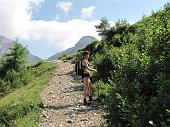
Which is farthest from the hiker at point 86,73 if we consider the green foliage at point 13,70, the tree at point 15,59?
the tree at point 15,59

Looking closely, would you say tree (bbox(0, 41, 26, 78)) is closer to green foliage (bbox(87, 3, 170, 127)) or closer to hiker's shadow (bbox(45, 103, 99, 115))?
hiker's shadow (bbox(45, 103, 99, 115))

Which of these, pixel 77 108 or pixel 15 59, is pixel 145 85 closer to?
pixel 77 108

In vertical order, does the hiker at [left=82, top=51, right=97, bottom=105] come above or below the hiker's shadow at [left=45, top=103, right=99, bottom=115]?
above

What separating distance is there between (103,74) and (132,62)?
1591cm

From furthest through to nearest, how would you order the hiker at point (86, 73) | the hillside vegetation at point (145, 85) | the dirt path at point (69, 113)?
the hiker at point (86, 73) < the dirt path at point (69, 113) < the hillside vegetation at point (145, 85)

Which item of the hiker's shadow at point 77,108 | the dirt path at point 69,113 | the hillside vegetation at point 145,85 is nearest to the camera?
the hillside vegetation at point 145,85

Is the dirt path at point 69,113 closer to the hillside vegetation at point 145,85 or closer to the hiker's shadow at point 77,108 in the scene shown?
the hiker's shadow at point 77,108

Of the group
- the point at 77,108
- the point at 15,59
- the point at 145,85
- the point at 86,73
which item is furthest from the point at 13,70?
the point at 145,85

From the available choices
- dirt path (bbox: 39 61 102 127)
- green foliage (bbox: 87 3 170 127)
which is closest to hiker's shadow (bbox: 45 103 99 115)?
dirt path (bbox: 39 61 102 127)

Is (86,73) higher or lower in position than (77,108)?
higher

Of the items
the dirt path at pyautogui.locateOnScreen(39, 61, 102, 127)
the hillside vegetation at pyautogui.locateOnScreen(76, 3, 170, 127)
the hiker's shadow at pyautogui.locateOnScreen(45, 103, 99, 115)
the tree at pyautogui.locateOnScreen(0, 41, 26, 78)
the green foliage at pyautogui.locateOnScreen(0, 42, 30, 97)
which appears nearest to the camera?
the hillside vegetation at pyautogui.locateOnScreen(76, 3, 170, 127)

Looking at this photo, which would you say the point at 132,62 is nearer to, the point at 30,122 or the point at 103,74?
the point at 30,122

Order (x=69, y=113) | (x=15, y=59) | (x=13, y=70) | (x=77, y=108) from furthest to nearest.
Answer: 1. (x=15, y=59)
2. (x=13, y=70)
3. (x=77, y=108)
4. (x=69, y=113)

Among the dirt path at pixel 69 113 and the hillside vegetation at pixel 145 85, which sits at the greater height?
the hillside vegetation at pixel 145 85
